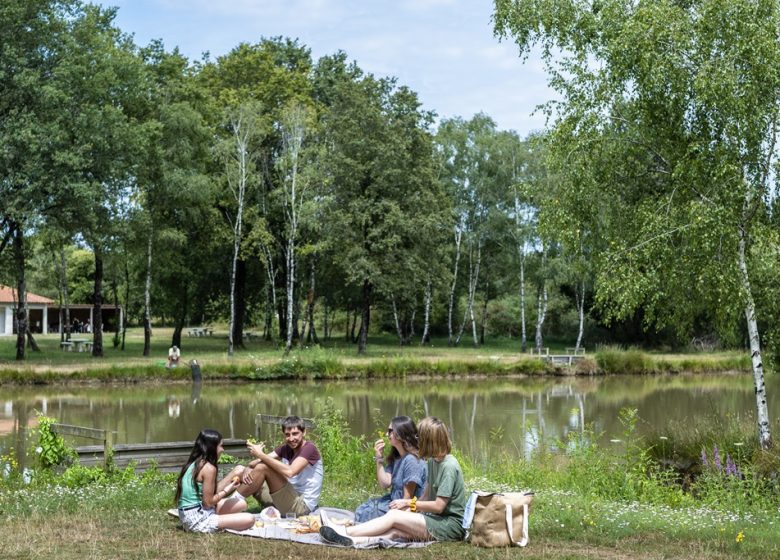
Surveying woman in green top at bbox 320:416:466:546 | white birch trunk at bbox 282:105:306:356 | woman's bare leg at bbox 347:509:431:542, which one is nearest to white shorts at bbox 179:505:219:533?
woman in green top at bbox 320:416:466:546

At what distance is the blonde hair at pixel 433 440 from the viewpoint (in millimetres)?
7922

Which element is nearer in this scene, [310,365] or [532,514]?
[532,514]

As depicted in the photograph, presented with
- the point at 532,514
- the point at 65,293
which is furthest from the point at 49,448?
the point at 65,293

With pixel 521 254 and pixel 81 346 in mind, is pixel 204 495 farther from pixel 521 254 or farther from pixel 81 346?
pixel 521 254

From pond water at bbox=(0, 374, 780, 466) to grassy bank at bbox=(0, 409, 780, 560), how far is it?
142 inches

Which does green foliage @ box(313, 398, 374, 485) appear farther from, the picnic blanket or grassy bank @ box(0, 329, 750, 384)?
grassy bank @ box(0, 329, 750, 384)

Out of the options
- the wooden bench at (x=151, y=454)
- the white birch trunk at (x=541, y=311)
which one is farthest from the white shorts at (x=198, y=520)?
the white birch trunk at (x=541, y=311)

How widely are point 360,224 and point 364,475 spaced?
1273 inches

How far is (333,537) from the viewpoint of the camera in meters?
7.84

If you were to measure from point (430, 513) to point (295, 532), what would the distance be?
127 centimetres

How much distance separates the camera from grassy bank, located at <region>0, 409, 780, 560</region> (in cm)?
743

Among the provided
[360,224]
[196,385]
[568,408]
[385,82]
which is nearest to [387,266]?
[360,224]

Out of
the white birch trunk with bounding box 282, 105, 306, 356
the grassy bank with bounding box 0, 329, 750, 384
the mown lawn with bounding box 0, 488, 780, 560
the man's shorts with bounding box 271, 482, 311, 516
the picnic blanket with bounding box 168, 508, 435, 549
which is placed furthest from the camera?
the white birch trunk with bounding box 282, 105, 306, 356

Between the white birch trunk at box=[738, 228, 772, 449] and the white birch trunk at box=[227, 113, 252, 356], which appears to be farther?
the white birch trunk at box=[227, 113, 252, 356]
